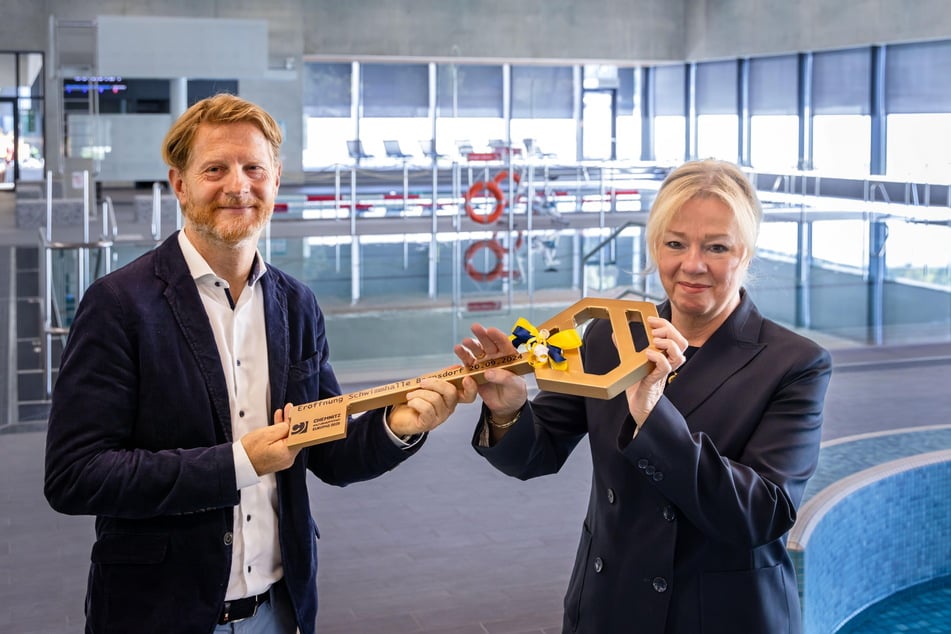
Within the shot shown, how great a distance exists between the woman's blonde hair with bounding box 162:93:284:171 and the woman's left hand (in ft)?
2.18

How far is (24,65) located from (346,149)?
668cm

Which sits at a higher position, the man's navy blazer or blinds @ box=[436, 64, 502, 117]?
blinds @ box=[436, 64, 502, 117]

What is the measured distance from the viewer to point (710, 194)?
165 centimetres

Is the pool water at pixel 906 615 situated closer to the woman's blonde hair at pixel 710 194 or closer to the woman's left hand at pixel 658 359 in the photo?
the woman's blonde hair at pixel 710 194

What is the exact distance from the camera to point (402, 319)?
833 cm

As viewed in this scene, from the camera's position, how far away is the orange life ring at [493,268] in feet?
36.0

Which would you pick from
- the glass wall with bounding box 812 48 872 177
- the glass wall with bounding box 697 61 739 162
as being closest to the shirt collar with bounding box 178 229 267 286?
the glass wall with bounding box 812 48 872 177

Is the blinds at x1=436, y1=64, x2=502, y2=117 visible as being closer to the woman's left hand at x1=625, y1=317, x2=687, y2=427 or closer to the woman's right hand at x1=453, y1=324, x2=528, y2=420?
the woman's right hand at x1=453, y1=324, x2=528, y2=420

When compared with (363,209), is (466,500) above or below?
below

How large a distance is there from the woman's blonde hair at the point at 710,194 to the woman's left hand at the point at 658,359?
0.82 ft

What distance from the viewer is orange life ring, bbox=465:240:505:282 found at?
11.0 meters

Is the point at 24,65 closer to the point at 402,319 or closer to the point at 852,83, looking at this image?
the point at 852,83

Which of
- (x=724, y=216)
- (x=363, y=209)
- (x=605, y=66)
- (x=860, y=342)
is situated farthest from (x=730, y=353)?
(x=605, y=66)

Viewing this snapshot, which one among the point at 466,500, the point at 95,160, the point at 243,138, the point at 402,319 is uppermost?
the point at 95,160
